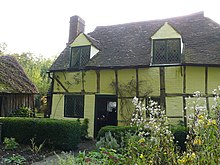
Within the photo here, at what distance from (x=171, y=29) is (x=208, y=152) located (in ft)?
32.2

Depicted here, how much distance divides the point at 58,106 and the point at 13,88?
→ 4819mm

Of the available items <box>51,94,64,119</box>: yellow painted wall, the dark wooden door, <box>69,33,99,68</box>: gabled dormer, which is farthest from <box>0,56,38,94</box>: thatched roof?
the dark wooden door

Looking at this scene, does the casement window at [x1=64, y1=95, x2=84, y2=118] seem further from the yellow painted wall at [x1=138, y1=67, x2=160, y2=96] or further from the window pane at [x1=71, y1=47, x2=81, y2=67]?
the yellow painted wall at [x1=138, y1=67, x2=160, y2=96]

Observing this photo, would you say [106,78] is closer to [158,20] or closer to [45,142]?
[45,142]

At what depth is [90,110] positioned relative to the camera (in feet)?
41.5

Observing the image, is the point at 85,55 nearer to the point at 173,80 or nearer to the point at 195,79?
the point at 173,80

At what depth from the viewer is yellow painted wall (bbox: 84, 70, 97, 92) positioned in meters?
12.8

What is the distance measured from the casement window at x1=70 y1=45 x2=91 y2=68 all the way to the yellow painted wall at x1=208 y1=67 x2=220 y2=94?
6450 millimetres

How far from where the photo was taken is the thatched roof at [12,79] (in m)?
16.0

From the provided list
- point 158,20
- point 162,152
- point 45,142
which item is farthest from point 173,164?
point 158,20

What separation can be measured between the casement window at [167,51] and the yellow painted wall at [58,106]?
229 inches

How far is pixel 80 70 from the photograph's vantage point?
13055mm

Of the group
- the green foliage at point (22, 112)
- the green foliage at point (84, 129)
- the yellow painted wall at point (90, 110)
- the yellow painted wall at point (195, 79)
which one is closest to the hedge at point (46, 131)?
the green foliage at point (84, 129)

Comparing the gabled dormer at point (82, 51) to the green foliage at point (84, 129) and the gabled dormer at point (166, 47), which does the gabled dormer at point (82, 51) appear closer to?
the green foliage at point (84, 129)
